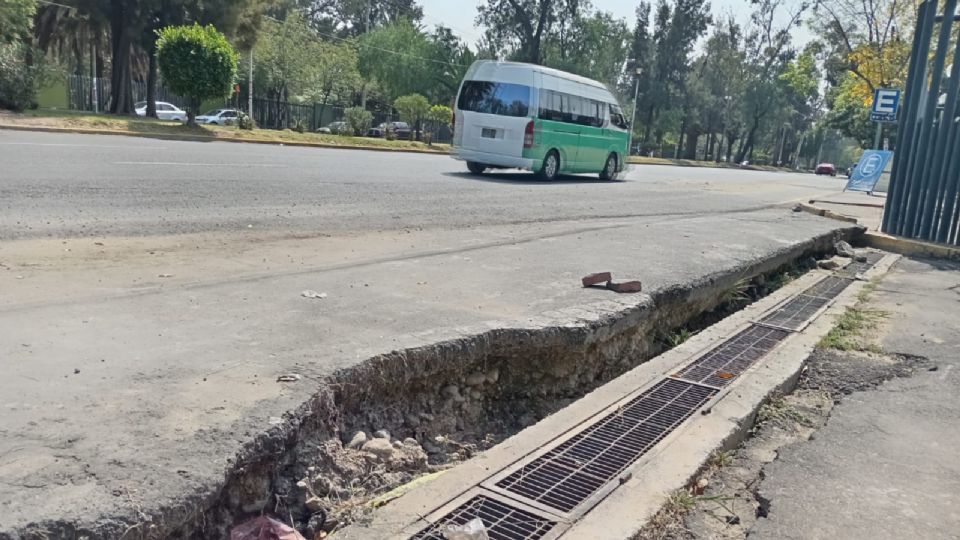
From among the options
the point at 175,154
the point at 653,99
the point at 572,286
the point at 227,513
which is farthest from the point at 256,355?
the point at 653,99

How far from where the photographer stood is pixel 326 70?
48812 mm

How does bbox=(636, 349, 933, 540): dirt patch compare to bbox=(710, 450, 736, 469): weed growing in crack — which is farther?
bbox=(710, 450, 736, 469): weed growing in crack

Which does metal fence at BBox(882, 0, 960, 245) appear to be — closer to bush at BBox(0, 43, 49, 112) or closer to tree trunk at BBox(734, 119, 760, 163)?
A: bush at BBox(0, 43, 49, 112)

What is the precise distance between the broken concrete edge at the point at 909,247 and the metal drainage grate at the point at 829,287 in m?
2.56

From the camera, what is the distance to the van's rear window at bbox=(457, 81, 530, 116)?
15664mm

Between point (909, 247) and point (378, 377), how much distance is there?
9061 mm

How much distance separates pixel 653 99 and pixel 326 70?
30.8 m

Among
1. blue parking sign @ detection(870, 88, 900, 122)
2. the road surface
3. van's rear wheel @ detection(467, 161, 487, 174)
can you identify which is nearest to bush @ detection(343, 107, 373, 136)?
van's rear wheel @ detection(467, 161, 487, 174)

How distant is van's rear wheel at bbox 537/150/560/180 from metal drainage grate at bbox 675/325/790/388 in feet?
38.0

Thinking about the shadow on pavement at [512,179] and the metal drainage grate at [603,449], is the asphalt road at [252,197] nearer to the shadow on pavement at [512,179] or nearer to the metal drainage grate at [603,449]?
the shadow on pavement at [512,179]

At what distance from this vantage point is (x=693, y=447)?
310 centimetres

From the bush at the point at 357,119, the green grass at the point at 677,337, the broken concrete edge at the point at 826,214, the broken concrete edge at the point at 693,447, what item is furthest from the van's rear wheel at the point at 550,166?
the bush at the point at 357,119

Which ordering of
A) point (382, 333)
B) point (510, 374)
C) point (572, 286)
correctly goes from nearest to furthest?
point (382, 333) < point (510, 374) < point (572, 286)

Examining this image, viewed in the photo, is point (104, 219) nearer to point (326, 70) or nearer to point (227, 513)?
point (227, 513)
